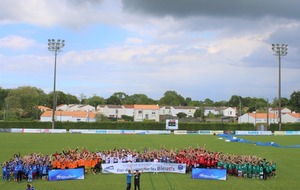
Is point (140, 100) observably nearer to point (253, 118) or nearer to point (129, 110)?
point (129, 110)

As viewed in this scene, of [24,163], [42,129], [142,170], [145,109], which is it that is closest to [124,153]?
[142,170]

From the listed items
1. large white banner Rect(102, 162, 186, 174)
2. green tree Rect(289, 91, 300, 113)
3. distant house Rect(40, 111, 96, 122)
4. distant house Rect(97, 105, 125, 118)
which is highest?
green tree Rect(289, 91, 300, 113)

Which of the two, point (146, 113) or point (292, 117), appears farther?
point (146, 113)

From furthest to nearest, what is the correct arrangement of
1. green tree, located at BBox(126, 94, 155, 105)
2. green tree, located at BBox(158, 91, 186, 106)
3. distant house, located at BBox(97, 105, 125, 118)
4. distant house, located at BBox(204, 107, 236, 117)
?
green tree, located at BBox(158, 91, 186, 106), green tree, located at BBox(126, 94, 155, 105), distant house, located at BBox(204, 107, 236, 117), distant house, located at BBox(97, 105, 125, 118)

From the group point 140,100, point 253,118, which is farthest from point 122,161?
point 140,100

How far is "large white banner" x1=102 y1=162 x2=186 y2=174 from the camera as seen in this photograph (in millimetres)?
27188

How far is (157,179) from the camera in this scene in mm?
25328

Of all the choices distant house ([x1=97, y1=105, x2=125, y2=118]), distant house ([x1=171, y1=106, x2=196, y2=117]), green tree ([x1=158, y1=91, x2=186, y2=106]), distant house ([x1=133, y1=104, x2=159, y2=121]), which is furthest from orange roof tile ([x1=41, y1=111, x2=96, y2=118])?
green tree ([x1=158, y1=91, x2=186, y2=106])

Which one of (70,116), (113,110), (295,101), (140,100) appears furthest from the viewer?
(140,100)

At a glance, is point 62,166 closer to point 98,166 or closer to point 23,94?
point 98,166

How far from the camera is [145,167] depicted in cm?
2747

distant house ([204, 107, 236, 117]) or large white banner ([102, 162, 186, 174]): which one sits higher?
distant house ([204, 107, 236, 117])

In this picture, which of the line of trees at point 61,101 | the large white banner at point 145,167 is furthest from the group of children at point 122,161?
the line of trees at point 61,101

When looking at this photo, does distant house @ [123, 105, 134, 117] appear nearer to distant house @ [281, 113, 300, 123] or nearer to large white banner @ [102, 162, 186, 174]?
distant house @ [281, 113, 300, 123]
